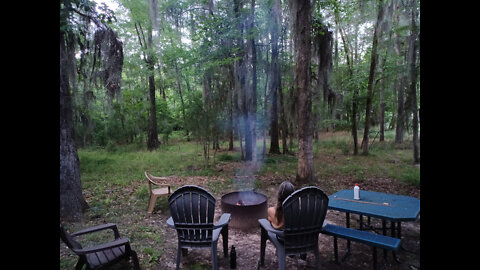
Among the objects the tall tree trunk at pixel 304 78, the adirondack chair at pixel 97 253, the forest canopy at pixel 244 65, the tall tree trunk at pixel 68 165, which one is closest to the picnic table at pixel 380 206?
the adirondack chair at pixel 97 253

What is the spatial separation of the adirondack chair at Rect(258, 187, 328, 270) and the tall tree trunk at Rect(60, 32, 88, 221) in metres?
3.72

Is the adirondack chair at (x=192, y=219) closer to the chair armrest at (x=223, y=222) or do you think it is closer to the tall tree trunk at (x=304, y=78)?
the chair armrest at (x=223, y=222)

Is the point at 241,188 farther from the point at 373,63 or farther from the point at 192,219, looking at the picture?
the point at 373,63

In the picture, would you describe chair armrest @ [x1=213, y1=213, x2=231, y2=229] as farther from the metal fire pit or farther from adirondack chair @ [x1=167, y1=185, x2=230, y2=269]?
the metal fire pit

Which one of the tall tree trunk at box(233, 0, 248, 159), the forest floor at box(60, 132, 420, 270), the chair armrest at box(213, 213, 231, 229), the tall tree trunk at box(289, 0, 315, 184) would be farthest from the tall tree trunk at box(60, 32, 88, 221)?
the tall tree trunk at box(233, 0, 248, 159)

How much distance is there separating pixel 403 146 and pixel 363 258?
9344mm

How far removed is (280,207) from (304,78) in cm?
431

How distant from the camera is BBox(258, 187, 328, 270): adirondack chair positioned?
239 cm

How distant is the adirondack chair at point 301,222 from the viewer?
2391 millimetres

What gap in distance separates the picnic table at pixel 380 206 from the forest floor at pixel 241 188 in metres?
0.50

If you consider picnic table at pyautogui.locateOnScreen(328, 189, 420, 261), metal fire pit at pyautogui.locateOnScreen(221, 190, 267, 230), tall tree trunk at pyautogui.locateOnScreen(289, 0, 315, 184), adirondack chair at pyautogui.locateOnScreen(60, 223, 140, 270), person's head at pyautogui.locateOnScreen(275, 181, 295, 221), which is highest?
tall tree trunk at pyautogui.locateOnScreen(289, 0, 315, 184)

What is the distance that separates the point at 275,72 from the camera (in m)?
9.76
